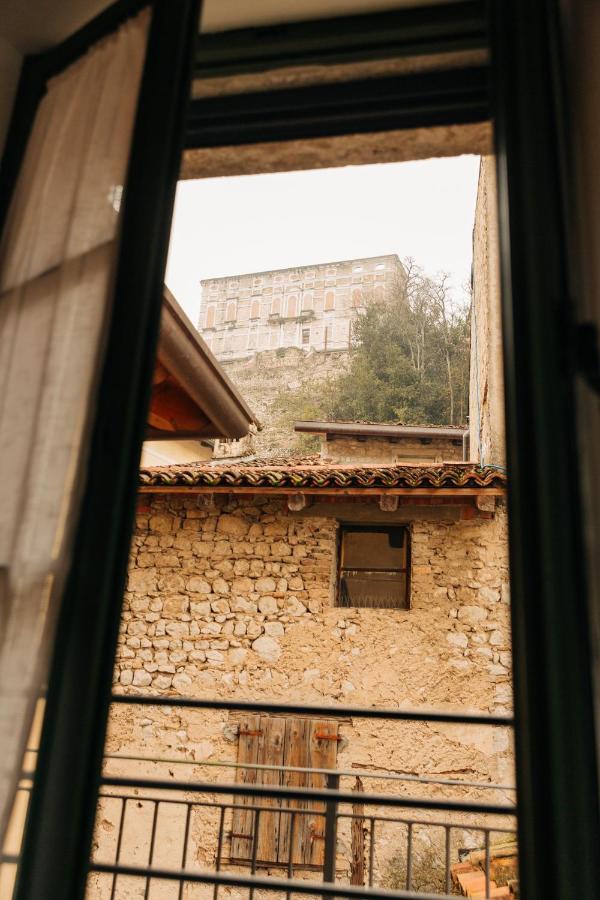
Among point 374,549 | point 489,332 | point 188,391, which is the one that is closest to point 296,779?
point 374,549

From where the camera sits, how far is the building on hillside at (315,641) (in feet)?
18.0

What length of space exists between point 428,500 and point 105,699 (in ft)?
17.2

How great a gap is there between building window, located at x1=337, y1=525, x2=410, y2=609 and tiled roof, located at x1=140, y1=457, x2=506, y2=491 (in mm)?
662

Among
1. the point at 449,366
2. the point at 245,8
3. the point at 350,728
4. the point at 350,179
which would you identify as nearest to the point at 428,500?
the point at 350,728

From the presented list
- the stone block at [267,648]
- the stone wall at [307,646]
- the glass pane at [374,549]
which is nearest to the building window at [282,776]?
the stone wall at [307,646]

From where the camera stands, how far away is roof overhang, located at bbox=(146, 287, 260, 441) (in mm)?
2768

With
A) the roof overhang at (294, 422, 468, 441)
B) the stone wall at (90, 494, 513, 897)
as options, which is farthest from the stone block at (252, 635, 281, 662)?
the roof overhang at (294, 422, 468, 441)

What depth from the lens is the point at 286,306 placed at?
3459 centimetres

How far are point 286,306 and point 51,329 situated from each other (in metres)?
34.4

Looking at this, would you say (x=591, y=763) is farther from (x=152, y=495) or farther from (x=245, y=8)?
(x=152, y=495)

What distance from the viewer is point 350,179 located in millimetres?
21297

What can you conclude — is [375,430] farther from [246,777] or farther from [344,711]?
[344,711]

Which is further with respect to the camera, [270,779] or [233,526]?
[233,526]

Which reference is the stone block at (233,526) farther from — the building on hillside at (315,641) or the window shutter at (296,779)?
the window shutter at (296,779)
